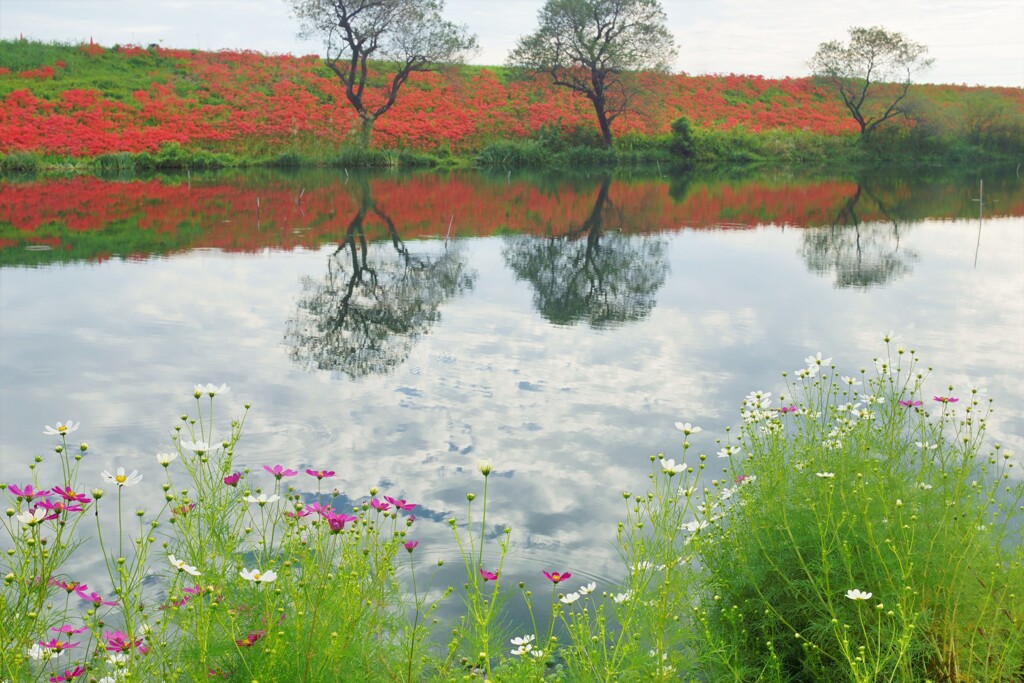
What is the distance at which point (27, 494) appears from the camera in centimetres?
279

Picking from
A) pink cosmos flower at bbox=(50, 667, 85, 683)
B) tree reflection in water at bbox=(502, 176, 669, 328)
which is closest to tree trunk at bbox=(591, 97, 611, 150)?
tree reflection in water at bbox=(502, 176, 669, 328)

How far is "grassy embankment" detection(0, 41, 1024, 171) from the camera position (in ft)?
108

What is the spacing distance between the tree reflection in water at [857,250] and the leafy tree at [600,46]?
60.9 ft

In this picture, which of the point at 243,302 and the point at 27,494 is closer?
the point at 27,494

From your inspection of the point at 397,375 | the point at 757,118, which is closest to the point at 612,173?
the point at 757,118

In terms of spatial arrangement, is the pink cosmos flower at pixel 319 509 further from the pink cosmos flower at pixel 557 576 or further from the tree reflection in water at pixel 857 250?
the tree reflection in water at pixel 857 250

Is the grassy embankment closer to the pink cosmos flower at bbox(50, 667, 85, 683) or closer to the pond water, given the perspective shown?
the pond water

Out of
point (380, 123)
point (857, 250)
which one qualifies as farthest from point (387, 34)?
point (857, 250)

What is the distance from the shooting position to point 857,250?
1638 cm

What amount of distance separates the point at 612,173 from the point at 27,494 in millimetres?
32557

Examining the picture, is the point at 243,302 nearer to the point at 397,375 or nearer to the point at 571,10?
the point at 397,375

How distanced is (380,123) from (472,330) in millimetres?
30060

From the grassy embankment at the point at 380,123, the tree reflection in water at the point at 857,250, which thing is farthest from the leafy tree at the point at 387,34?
the tree reflection in water at the point at 857,250

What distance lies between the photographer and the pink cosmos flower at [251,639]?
9.21ft
